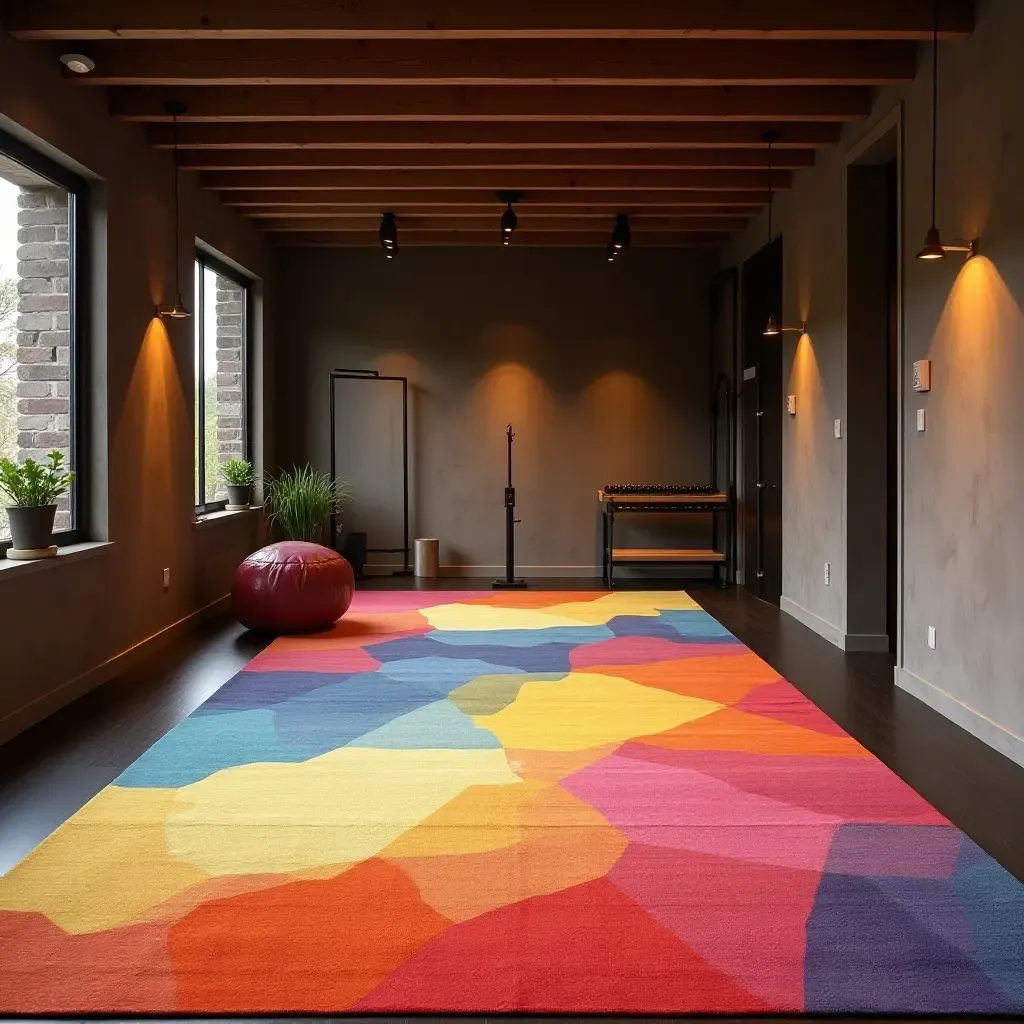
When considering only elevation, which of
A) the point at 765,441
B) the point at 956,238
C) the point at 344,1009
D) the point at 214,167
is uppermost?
the point at 214,167

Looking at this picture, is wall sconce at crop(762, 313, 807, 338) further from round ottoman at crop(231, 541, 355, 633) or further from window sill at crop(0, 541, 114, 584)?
window sill at crop(0, 541, 114, 584)

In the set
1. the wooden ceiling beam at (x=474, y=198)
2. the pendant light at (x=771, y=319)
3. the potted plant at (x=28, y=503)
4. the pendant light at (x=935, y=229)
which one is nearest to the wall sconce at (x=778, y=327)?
the pendant light at (x=771, y=319)

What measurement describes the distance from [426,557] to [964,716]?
Answer: 5.53m

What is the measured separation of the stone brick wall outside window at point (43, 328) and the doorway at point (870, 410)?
4001mm

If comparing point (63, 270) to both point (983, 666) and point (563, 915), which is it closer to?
point (563, 915)

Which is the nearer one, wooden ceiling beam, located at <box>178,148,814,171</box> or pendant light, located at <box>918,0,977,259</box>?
pendant light, located at <box>918,0,977,259</box>

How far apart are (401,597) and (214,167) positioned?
318 cm

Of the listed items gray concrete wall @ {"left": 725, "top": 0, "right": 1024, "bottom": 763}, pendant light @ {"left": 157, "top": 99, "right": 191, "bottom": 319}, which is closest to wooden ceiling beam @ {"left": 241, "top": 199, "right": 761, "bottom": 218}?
pendant light @ {"left": 157, "top": 99, "right": 191, "bottom": 319}

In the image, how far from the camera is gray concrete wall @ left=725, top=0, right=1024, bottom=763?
12.0ft

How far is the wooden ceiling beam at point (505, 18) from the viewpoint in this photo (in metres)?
4.09

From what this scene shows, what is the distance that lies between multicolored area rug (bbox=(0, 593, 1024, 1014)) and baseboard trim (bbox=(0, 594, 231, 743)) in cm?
65

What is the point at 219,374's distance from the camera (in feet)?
25.7

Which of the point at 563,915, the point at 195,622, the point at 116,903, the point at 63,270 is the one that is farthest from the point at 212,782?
the point at 195,622

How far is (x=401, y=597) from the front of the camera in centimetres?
754
